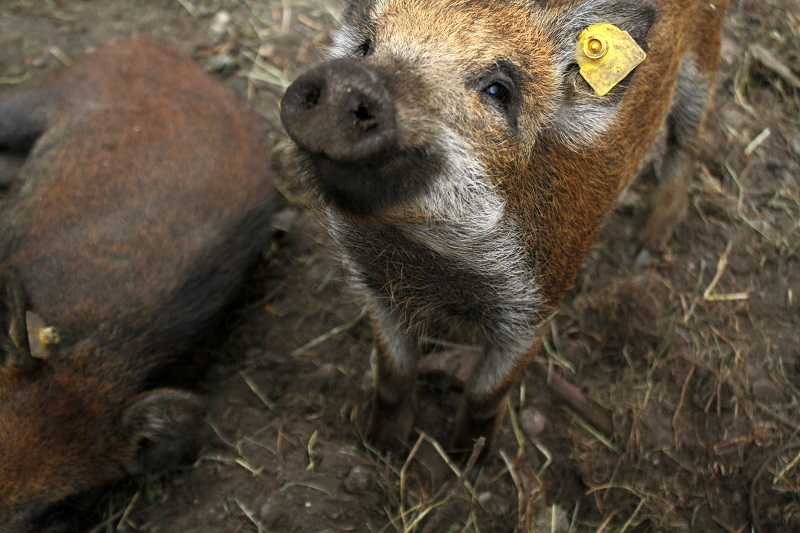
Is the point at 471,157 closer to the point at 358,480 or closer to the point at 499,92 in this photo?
the point at 499,92

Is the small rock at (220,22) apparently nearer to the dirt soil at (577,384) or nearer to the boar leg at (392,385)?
the dirt soil at (577,384)

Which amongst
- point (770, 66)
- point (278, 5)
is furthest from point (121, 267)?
point (770, 66)

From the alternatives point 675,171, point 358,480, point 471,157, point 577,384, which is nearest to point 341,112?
point 471,157

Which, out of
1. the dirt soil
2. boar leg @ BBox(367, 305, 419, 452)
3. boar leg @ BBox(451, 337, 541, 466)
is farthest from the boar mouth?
boar leg @ BBox(451, 337, 541, 466)

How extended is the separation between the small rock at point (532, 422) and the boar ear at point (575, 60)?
149 centimetres

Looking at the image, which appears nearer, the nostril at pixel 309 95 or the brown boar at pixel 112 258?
the nostril at pixel 309 95

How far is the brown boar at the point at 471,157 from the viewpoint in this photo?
2080 mm

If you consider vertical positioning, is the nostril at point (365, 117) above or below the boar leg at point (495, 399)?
above

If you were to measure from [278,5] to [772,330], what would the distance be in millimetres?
3854

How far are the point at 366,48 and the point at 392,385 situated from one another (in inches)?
59.3

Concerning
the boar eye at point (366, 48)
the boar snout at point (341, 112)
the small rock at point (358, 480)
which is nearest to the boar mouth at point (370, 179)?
the boar snout at point (341, 112)

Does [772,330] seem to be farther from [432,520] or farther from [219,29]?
[219,29]

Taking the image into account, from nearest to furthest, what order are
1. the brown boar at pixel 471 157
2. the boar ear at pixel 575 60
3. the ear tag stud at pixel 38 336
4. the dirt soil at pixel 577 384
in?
the brown boar at pixel 471 157
the boar ear at pixel 575 60
the ear tag stud at pixel 38 336
the dirt soil at pixel 577 384

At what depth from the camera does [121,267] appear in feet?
11.7
